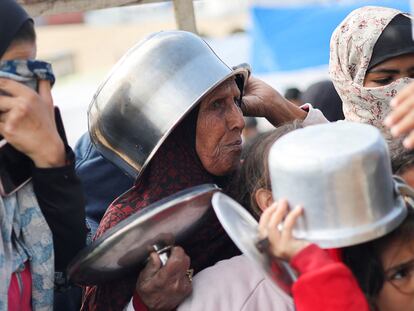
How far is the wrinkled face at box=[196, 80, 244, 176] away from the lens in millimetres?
1953

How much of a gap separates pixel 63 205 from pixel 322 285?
0.62 meters

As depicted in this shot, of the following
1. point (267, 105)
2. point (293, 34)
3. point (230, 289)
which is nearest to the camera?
point (230, 289)

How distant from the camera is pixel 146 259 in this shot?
1714mm

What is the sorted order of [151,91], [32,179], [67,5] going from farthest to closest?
1. [67,5]
2. [151,91]
3. [32,179]

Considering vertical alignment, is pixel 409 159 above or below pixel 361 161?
below

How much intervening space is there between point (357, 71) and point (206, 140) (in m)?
0.70

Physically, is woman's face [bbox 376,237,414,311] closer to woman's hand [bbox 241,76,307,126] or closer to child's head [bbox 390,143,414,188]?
child's head [bbox 390,143,414,188]

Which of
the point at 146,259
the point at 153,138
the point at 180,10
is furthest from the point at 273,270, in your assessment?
the point at 180,10

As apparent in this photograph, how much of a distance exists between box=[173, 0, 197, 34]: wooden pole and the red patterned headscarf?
727mm

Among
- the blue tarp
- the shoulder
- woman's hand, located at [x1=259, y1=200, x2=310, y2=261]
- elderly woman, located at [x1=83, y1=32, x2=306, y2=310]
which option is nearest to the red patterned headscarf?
elderly woman, located at [x1=83, y1=32, x2=306, y2=310]

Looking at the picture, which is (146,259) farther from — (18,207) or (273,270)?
(273,270)

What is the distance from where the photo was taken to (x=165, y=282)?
166 cm

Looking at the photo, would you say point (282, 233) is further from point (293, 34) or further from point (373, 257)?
point (293, 34)

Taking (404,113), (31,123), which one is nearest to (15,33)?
(31,123)
